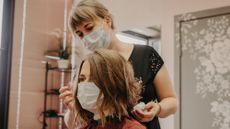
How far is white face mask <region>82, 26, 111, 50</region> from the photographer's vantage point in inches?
54.1

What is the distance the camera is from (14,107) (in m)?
3.12

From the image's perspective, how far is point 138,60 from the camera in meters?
1.31

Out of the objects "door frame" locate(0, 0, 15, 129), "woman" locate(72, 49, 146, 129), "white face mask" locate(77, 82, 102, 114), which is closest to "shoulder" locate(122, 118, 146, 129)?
"woman" locate(72, 49, 146, 129)

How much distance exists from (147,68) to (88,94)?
312mm

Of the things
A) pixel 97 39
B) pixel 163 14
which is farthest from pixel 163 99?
pixel 163 14

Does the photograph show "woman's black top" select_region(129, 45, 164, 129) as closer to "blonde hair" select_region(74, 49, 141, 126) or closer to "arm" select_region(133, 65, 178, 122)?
"arm" select_region(133, 65, 178, 122)

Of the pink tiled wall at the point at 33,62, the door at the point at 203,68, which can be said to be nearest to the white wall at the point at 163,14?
the door at the point at 203,68

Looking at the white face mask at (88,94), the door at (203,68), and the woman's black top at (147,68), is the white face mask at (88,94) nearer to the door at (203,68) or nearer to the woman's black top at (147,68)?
the woman's black top at (147,68)

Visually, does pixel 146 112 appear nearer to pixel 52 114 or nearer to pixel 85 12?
pixel 85 12

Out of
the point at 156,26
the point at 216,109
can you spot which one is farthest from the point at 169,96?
the point at 156,26

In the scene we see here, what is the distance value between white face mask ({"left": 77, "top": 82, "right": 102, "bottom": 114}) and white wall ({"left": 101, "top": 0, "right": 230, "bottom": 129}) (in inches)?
69.4

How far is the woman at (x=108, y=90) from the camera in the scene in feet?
3.56

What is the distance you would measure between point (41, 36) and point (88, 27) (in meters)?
2.18

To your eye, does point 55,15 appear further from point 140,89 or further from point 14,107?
point 140,89
